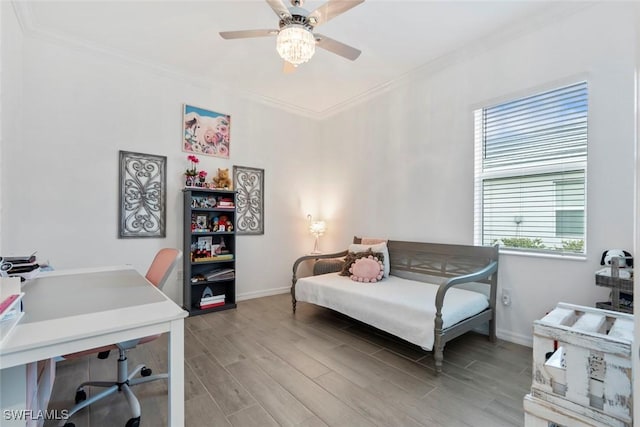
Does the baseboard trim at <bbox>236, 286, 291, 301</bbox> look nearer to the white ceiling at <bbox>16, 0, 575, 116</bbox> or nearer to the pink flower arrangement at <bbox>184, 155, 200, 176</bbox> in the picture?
the pink flower arrangement at <bbox>184, 155, 200, 176</bbox>

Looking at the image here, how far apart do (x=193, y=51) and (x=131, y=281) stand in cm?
254

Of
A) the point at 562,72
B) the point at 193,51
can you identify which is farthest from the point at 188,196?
the point at 562,72

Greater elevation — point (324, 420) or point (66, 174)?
point (66, 174)

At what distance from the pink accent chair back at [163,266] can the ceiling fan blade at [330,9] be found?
5.91 feet

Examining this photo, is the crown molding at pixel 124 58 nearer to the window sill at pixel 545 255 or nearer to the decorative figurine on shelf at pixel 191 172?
the decorative figurine on shelf at pixel 191 172

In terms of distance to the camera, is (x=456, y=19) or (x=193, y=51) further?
(x=193, y=51)

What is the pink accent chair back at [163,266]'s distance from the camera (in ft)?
5.76

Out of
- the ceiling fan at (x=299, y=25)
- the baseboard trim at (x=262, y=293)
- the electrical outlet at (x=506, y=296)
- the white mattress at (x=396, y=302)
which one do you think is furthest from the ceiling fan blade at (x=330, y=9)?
the baseboard trim at (x=262, y=293)

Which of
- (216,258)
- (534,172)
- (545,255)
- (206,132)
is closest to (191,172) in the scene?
(206,132)

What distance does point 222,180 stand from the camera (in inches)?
142

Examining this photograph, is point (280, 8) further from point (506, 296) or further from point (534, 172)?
point (506, 296)

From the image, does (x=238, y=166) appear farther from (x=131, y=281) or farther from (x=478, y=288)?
(x=478, y=288)

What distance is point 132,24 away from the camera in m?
2.57

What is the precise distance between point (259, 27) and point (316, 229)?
2.72m
